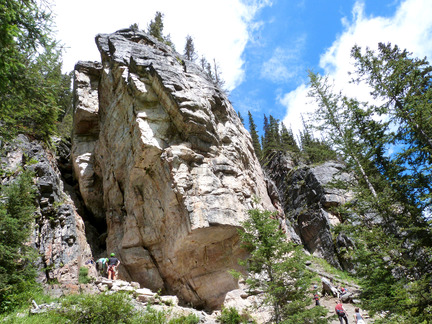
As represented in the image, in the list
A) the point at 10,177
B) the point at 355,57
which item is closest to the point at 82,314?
the point at 10,177

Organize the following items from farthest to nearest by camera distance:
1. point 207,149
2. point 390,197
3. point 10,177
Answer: point 207,149
point 10,177
point 390,197

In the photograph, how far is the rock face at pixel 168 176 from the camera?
15859mm

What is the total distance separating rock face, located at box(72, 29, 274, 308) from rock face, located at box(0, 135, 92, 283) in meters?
3.68

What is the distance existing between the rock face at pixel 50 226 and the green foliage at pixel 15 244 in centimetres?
162

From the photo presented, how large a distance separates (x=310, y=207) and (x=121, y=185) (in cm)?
2282

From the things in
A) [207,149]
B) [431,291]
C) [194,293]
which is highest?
[207,149]

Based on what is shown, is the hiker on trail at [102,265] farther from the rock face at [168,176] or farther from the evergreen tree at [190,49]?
the evergreen tree at [190,49]

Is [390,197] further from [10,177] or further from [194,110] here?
[10,177]

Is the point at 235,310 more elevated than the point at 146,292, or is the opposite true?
the point at 146,292

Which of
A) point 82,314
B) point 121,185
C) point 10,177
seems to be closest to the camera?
point 82,314

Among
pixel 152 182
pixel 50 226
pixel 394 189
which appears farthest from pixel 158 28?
pixel 394 189

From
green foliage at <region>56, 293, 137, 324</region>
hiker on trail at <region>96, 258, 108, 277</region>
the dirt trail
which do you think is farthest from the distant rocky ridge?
the dirt trail

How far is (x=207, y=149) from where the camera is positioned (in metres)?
18.2

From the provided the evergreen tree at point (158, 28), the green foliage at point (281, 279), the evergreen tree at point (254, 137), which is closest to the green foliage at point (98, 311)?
the green foliage at point (281, 279)
